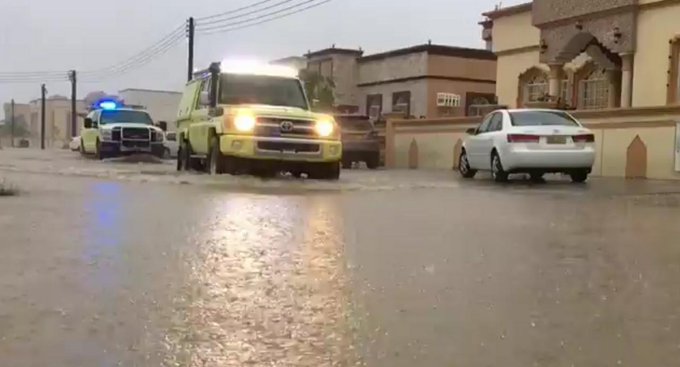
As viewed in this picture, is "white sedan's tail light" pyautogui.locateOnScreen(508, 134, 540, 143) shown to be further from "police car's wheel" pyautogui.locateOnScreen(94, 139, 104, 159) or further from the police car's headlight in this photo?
"police car's wheel" pyautogui.locateOnScreen(94, 139, 104, 159)

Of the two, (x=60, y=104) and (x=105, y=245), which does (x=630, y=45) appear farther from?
(x=60, y=104)

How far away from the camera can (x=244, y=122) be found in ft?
51.1

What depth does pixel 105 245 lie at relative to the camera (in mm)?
6820

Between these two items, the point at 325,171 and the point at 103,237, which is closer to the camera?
the point at 103,237

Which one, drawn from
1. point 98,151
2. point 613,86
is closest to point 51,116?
point 98,151

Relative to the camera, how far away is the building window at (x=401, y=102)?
147 ft

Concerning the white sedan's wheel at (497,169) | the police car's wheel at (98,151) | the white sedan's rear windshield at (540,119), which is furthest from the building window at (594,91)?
the police car's wheel at (98,151)

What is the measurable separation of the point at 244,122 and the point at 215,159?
1.11 metres

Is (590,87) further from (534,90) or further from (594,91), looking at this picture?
(534,90)

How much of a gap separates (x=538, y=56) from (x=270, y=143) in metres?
17.4

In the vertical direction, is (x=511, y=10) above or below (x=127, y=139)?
above

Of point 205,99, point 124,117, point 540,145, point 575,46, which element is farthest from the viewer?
point 124,117

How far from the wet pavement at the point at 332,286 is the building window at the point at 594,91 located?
1912 cm

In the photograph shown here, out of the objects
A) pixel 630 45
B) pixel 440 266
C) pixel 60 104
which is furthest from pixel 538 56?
pixel 60 104
